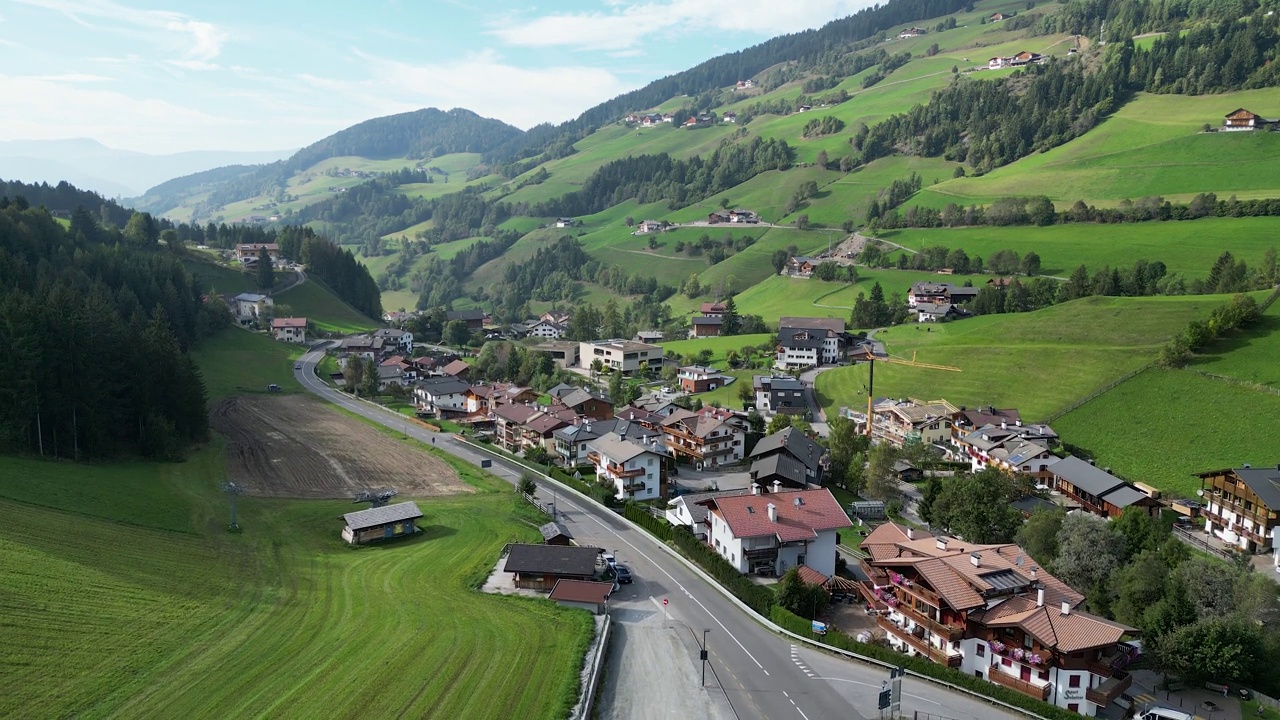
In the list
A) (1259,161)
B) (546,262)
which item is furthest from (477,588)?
(546,262)

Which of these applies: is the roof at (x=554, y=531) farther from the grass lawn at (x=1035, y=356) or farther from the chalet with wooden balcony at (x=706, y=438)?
the grass lawn at (x=1035, y=356)

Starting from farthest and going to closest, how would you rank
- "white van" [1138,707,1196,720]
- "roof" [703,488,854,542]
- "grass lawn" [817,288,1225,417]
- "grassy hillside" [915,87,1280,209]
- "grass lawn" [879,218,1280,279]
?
1. "grassy hillside" [915,87,1280,209]
2. "grass lawn" [879,218,1280,279]
3. "grass lawn" [817,288,1225,417]
4. "roof" [703,488,854,542]
5. "white van" [1138,707,1196,720]

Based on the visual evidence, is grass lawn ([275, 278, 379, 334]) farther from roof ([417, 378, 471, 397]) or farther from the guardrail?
the guardrail

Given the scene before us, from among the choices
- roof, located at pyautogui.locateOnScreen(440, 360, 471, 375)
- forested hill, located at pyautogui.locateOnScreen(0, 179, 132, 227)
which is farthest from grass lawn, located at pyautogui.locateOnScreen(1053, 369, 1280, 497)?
forested hill, located at pyautogui.locateOnScreen(0, 179, 132, 227)

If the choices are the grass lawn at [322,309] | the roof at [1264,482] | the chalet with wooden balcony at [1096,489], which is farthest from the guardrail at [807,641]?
the grass lawn at [322,309]

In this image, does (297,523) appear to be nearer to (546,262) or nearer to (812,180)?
(546,262)

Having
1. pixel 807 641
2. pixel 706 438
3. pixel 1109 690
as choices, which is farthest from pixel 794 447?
pixel 1109 690
